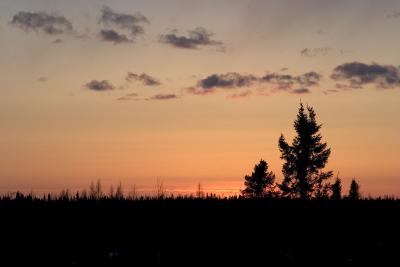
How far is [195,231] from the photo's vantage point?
1922 cm

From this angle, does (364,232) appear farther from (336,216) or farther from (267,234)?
(267,234)

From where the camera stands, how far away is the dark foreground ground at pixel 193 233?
54.4 feet

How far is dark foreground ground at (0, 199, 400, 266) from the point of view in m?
16.6

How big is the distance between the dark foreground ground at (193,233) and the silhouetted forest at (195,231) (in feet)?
0.09

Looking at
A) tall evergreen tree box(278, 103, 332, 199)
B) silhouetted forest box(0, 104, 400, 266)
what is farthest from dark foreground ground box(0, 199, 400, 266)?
tall evergreen tree box(278, 103, 332, 199)

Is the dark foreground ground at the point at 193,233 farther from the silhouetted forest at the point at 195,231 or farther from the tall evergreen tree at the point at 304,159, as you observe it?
the tall evergreen tree at the point at 304,159

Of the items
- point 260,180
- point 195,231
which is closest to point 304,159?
point 260,180

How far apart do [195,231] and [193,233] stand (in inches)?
6.2

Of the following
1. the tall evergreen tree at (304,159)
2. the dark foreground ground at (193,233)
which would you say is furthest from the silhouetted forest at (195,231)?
the tall evergreen tree at (304,159)

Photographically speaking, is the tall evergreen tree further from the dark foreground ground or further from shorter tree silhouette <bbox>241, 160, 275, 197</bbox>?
the dark foreground ground

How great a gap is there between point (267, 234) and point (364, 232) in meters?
3.72

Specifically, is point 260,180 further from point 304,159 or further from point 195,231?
point 195,231

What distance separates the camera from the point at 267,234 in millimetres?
19984

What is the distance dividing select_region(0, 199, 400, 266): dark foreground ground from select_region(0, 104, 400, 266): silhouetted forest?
0.03 m
